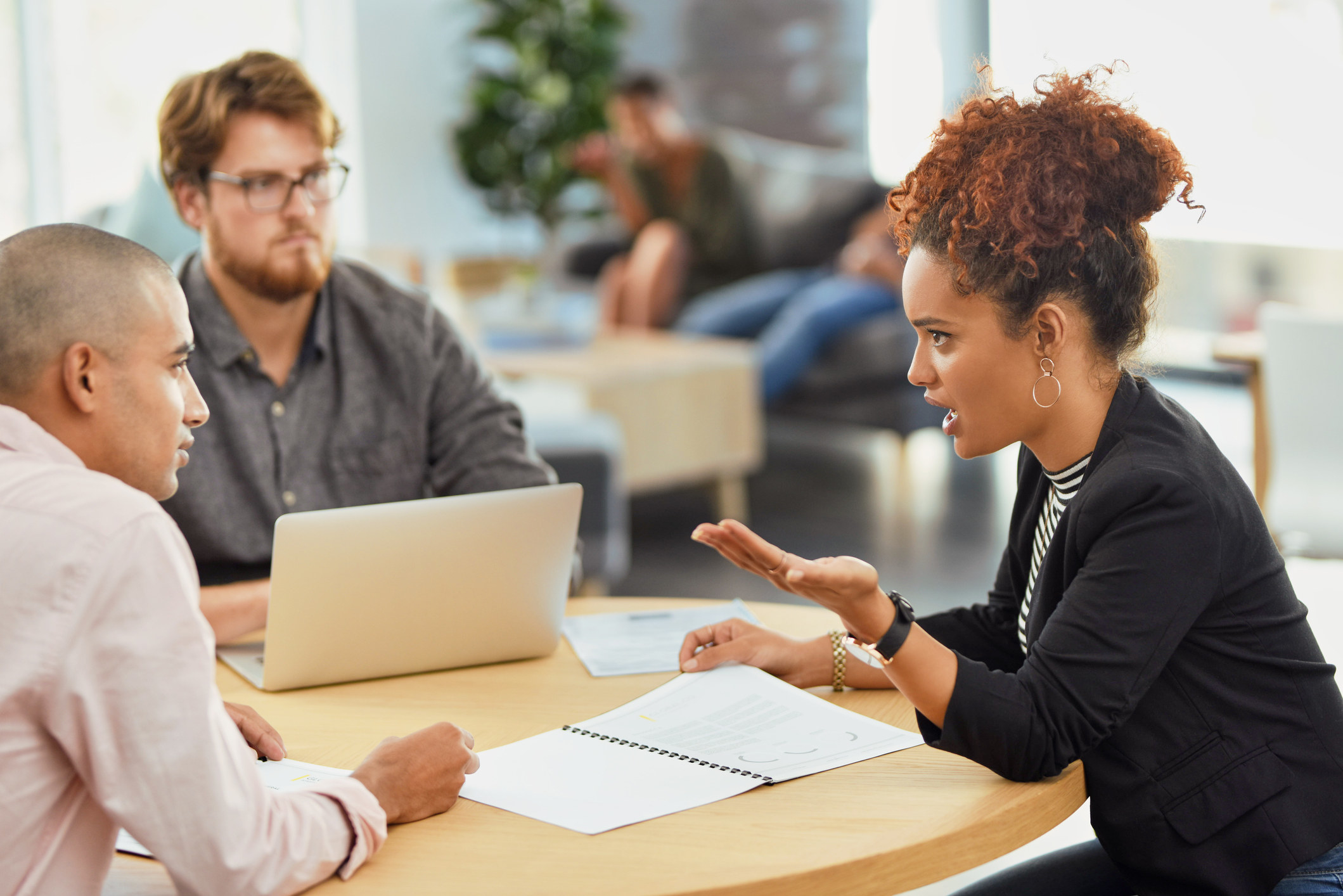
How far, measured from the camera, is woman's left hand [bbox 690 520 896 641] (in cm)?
103

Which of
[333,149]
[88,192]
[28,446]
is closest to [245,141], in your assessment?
[333,149]

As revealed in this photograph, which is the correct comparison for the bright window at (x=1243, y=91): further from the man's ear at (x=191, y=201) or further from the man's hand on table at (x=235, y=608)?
the man's hand on table at (x=235, y=608)

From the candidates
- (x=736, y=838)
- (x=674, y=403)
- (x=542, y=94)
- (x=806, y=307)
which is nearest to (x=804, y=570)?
(x=736, y=838)

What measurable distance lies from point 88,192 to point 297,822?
6.10m

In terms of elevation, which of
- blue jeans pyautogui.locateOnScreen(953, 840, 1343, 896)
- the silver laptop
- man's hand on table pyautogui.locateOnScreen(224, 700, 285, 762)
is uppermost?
the silver laptop

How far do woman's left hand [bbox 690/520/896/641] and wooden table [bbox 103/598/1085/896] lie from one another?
0.47 ft

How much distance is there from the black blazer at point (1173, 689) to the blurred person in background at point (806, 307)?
3.72 metres

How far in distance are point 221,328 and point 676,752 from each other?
38.8 inches

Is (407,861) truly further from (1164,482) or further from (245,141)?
(245,141)

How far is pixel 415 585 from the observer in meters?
1.34

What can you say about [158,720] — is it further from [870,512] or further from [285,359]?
[870,512]

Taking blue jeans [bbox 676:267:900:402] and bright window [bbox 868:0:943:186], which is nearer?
blue jeans [bbox 676:267:900:402]

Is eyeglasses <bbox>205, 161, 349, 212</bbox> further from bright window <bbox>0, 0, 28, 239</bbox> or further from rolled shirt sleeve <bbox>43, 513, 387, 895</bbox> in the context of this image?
bright window <bbox>0, 0, 28, 239</bbox>

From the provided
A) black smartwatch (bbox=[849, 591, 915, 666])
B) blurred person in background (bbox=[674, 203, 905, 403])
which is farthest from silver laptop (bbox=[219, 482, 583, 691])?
blurred person in background (bbox=[674, 203, 905, 403])
